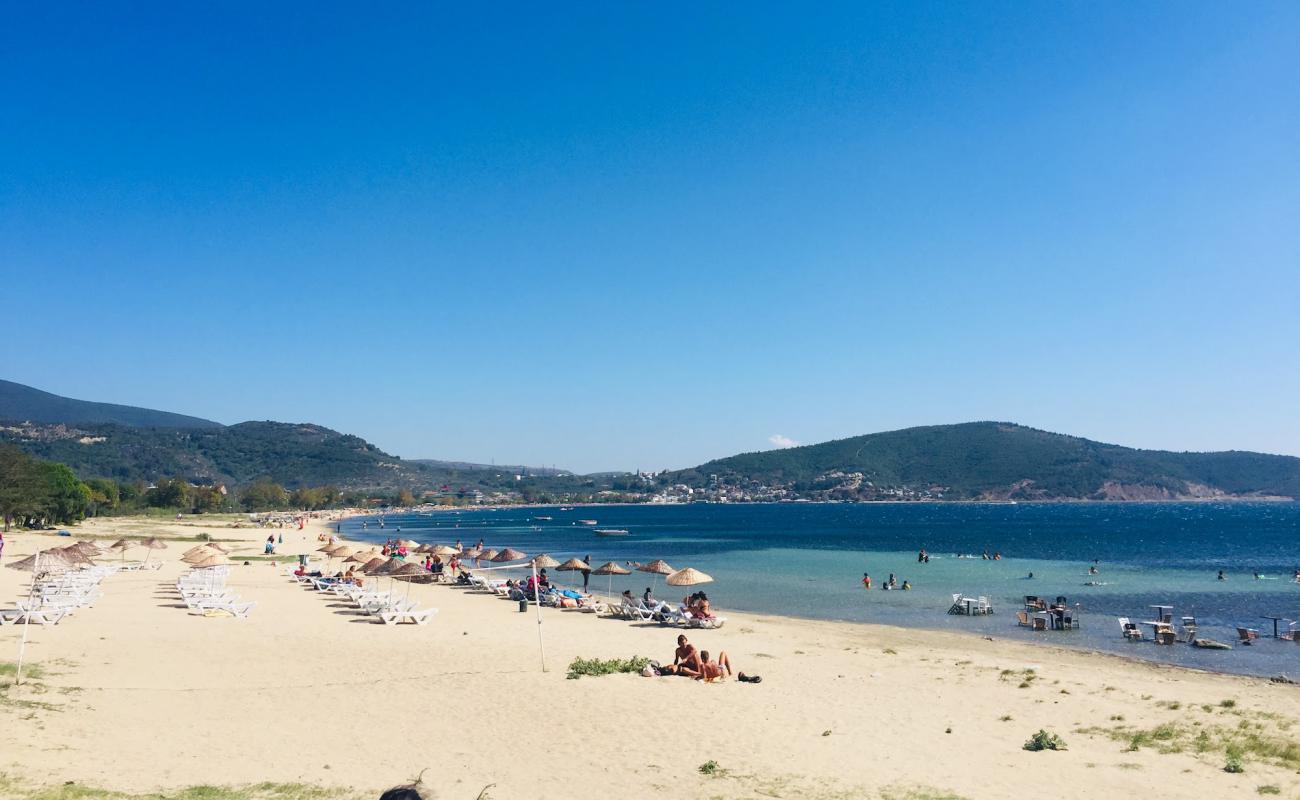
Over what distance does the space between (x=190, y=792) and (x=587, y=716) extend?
234 inches

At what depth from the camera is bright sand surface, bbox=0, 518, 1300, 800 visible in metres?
9.53

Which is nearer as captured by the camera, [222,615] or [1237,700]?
[1237,700]

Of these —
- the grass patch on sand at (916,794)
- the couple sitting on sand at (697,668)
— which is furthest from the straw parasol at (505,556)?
the grass patch on sand at (916,794)

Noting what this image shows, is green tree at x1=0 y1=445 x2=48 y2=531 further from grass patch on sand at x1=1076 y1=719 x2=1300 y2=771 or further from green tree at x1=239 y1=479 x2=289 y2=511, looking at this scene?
green tree at x1=239 y1=479 x2=289 y2=511

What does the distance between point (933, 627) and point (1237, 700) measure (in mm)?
11359

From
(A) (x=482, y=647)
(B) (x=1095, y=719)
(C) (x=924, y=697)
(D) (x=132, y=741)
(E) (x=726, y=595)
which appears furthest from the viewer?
(E) (x=726, y=595)

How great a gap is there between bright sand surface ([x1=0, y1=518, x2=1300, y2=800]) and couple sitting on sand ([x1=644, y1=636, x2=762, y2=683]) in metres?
0.37

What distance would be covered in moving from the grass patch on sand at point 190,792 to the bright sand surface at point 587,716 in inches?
6.3

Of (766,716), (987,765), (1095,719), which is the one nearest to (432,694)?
(766,716)

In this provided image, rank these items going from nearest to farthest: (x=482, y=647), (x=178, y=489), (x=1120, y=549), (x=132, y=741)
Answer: (x=132, y=741)
(x=482, y=647)
(x=1120, y=549)
(x=178, y=489)

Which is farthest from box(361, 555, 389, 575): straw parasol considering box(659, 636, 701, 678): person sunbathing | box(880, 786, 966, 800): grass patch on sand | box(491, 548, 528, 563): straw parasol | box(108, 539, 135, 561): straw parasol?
box(880, 786, 966, 800): grass patch on sand

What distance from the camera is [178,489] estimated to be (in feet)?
365

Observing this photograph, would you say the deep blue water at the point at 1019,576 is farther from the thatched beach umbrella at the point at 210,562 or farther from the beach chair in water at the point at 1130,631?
the thatched beach umbrella at the point at 210,562

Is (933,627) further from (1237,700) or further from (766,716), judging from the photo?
(766,716)
